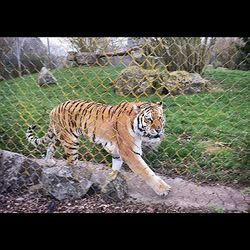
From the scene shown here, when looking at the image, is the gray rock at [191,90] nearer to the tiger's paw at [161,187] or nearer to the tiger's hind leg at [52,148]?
the tiger's paw at [161,187]

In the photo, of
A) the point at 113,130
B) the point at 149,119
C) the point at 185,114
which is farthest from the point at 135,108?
the point at 185,114

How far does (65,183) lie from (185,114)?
92 centimetres

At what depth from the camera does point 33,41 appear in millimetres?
2639

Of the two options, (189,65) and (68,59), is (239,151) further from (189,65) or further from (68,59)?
(68,59)

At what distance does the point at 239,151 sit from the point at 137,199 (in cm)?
74

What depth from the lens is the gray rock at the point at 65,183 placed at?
2.65 metres

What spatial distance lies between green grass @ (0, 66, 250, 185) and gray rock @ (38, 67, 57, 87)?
1.5 inches

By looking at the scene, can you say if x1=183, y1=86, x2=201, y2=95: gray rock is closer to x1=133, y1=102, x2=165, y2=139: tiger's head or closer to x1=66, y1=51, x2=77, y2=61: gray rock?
x1=133, y1=102, x2=165, y2=139: tiger's head

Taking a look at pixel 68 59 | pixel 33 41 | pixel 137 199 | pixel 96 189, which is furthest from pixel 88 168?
pixel 33 41

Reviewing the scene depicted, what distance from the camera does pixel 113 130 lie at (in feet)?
8.66

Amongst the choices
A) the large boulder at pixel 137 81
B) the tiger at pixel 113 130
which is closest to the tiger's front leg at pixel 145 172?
the tiger at pixel 113 130

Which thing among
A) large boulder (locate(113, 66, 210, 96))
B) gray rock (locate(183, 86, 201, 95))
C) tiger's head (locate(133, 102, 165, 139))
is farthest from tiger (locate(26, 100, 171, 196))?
gray rock (locate(183, 86, 201, 95))

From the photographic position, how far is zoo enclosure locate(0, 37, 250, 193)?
2521mm

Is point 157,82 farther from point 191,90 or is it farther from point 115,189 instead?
point 115,189
